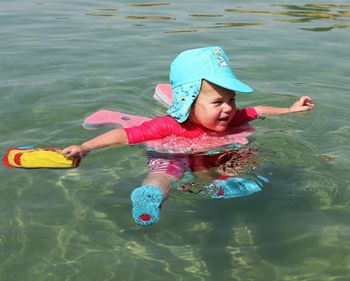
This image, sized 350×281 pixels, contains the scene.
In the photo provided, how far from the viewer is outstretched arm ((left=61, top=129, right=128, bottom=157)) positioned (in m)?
3.95

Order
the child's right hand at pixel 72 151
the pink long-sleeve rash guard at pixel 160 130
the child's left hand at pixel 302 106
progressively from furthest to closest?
the child's left hand at pixel 302 106, the pink long-sleeve rash guard at pixel 160 130, the child's right hand at pixel 72 151

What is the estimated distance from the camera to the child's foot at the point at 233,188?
3.79 meters

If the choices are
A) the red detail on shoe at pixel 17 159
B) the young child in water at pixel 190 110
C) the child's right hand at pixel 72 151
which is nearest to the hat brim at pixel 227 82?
the young child in water at pixel 190 110

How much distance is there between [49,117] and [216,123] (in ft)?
7.30

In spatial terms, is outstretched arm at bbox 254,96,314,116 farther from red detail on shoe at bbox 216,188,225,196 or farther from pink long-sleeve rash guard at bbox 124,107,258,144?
red detail on shoe at bbox 216,188,225,196

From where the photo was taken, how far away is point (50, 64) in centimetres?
779

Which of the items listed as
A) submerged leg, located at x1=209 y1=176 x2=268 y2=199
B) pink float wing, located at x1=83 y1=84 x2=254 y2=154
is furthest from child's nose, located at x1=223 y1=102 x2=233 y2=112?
submerged leg, located at x1=209 y1=176 x2=268 y2=199

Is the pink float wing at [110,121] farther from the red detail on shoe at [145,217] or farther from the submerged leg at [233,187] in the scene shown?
→ the red detail on shoe at [145,217]

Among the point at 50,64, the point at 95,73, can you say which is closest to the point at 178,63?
the point at 95,73

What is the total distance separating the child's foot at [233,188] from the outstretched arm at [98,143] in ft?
2.82

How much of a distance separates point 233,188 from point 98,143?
1.11m

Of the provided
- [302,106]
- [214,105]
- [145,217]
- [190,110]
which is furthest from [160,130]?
[302,106]

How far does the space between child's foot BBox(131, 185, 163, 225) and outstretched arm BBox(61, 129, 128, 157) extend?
2.39 feet

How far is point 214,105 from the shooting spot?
4184 millimetres
